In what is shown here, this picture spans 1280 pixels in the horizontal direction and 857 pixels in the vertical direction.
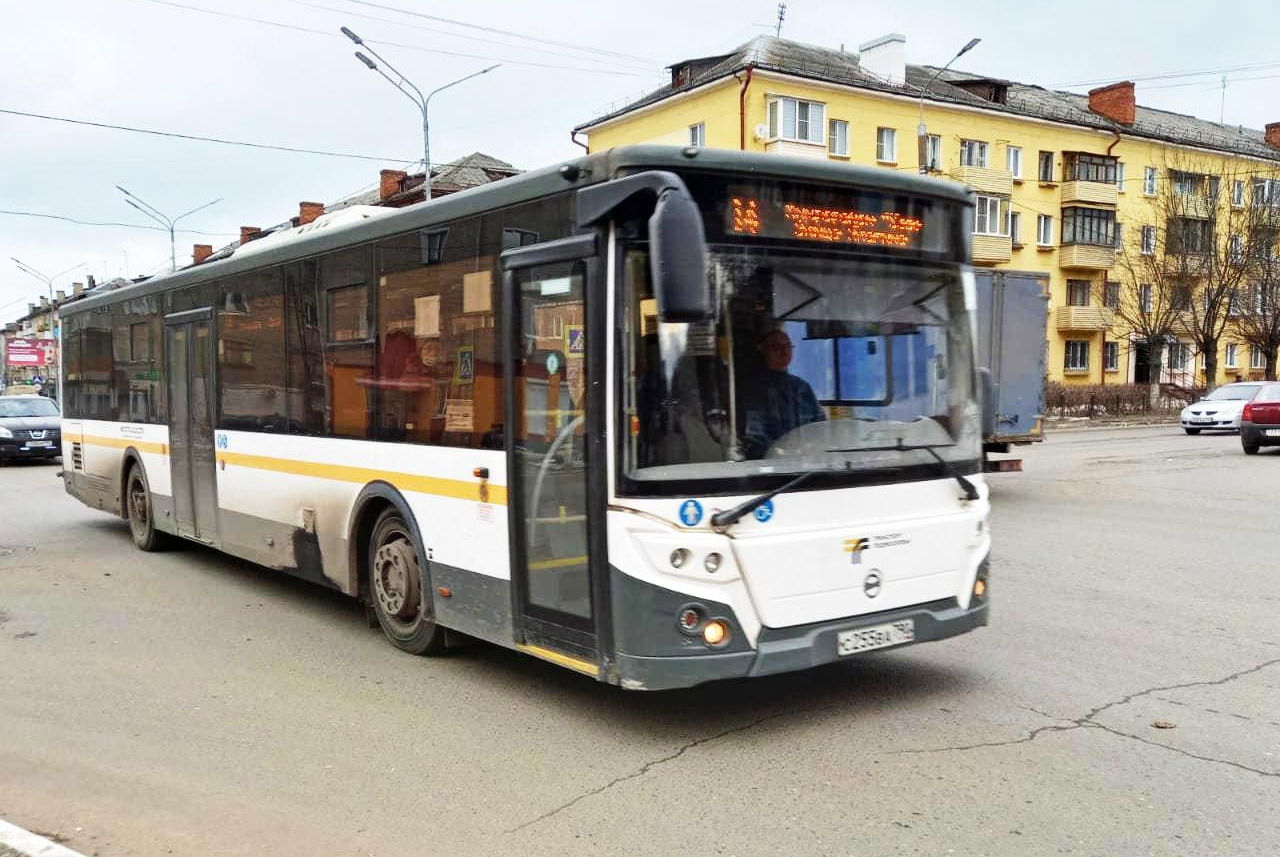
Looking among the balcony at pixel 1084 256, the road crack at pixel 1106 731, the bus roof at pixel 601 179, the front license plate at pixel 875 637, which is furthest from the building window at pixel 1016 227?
the front license plate at pixel 875 637

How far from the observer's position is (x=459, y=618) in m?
6.47

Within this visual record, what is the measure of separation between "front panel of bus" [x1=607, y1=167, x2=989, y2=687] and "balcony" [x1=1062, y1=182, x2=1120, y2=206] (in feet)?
171

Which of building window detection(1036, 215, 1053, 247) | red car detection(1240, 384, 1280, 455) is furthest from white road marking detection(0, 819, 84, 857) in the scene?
building window detection(1036, 215, 1053, 247)

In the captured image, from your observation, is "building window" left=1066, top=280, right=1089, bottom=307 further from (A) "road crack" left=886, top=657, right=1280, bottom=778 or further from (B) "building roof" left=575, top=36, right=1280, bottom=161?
(A) "road crack" left=886, top=657, right=1280, bottom=778

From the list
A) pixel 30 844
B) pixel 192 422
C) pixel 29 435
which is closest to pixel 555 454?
pixel 30 844

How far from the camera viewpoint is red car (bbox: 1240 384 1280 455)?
75.4 feet

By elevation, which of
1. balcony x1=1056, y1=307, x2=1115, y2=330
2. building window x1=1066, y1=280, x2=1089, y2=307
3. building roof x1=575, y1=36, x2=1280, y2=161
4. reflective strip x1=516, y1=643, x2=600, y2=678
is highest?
building roof x1=575, y1=36, x2=1280, y2=161

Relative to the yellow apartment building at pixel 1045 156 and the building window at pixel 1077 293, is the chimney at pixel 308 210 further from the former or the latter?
the building window at pixel 1077 293

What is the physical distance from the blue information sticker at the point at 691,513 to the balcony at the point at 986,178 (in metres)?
46.1

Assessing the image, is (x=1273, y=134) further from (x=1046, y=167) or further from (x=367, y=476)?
(x=367, y=476)

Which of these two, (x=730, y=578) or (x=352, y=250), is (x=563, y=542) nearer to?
(x=730, y=578)

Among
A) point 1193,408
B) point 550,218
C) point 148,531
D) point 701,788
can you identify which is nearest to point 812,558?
point 701,788

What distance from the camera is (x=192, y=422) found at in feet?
33.8

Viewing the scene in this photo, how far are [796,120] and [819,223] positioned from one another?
39131mm
